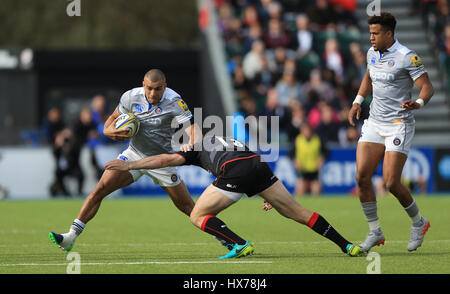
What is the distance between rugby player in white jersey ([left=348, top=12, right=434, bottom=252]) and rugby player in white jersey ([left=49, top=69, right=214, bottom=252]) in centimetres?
197

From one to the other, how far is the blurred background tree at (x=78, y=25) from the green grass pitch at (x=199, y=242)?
23.6 m

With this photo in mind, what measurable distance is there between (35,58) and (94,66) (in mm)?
1947

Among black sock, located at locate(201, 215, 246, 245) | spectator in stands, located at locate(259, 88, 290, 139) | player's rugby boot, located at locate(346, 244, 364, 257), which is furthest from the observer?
spectator in stands, located at locate(259, 88, 290, 139)

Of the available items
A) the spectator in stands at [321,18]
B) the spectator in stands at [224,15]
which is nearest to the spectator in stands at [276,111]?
the spectator in stands at [321,18]

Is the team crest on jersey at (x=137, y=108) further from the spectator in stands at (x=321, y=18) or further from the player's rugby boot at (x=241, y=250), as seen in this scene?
the spectator in stands at (x=321, y=18)

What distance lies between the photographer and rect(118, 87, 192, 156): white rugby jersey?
10531mm

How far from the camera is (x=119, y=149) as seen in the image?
Answer: 72.1 feet

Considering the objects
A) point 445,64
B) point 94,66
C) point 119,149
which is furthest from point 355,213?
point 94,66

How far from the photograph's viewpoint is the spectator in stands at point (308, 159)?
2102 cm

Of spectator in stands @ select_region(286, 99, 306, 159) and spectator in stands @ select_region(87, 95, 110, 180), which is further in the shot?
spectator in stands @ select_region(87, 95, 110, 180)

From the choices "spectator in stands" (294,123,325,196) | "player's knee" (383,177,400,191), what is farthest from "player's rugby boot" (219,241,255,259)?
"spectator in stands" (294,123,325,196)

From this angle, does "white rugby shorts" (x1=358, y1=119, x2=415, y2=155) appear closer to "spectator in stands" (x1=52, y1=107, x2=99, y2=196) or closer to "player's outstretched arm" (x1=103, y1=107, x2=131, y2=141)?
"player's outstretched arm" (x1=103, y1=107, x2=131, y2=141)
